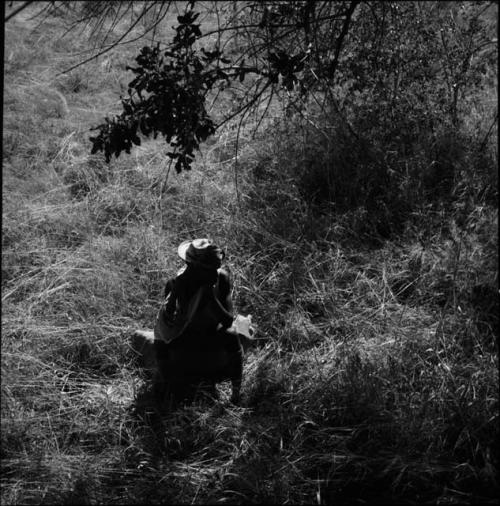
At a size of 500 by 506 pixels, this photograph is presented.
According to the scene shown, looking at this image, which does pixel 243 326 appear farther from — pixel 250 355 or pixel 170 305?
pixel 170 305

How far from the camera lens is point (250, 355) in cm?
407

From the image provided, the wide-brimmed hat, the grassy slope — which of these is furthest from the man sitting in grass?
the grassy slope

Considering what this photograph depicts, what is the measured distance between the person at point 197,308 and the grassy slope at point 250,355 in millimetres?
345

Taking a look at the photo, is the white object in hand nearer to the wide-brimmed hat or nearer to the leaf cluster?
the wide-brimmed hat

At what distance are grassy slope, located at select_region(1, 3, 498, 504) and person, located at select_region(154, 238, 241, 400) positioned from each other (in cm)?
34

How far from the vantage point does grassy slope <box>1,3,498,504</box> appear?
319 centimetres

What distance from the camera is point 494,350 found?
12.5ft

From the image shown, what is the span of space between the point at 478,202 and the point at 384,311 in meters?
1.27

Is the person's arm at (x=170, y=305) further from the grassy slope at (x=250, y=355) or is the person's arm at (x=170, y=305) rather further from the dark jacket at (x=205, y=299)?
the grassy slope at (x=250, y=355)

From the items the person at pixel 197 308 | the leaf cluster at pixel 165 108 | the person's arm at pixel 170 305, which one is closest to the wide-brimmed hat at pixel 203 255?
the person at pixel 197 308

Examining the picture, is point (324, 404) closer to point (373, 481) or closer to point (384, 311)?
point (373, 481)

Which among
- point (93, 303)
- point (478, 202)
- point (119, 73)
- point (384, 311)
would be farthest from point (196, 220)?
point (119, 73)

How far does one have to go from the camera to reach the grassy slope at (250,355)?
10.5ft

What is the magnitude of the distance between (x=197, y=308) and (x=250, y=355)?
0.75 metres
